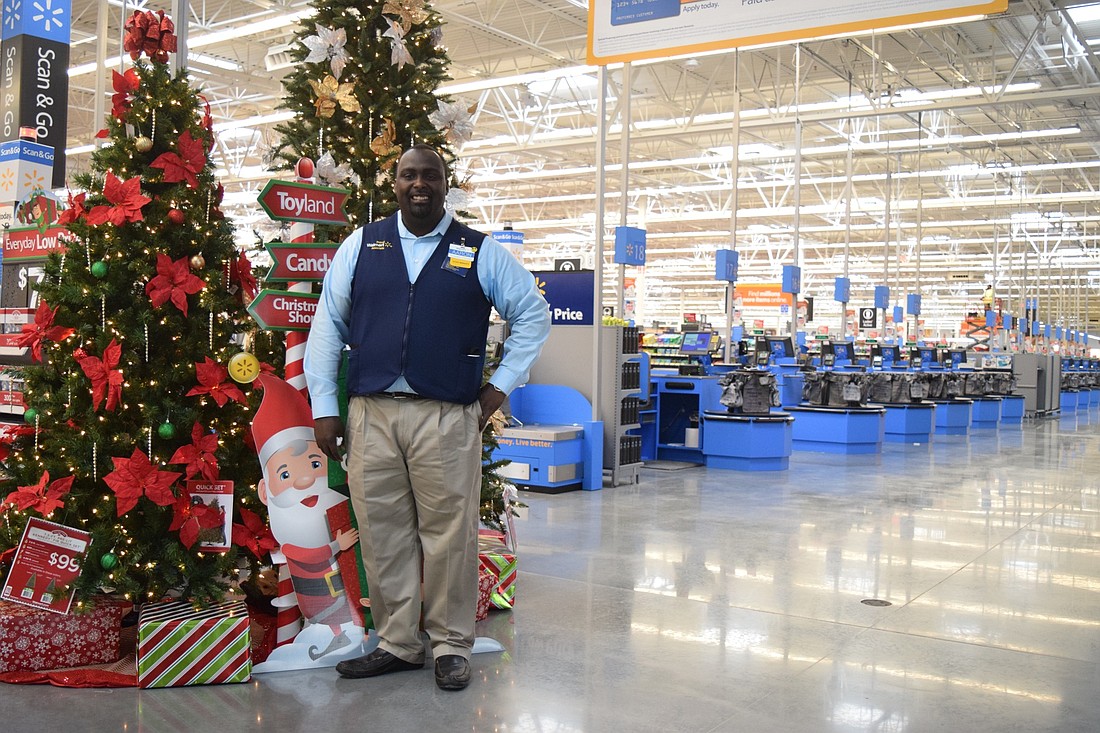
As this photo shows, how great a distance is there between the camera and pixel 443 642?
3.06 meters

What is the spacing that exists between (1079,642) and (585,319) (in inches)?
197

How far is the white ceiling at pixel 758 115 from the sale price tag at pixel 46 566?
211 centimetres

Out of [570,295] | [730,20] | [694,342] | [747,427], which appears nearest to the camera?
[730,20]

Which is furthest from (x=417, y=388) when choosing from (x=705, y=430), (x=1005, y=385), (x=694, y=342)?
(x=1005, y=385)

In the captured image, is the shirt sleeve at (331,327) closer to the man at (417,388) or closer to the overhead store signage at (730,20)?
the man at (417,388)

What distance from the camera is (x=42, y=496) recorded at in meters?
3.04

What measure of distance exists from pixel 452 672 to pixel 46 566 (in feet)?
4.23

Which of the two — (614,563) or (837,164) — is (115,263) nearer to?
(614,563)

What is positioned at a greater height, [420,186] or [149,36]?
[149,36]

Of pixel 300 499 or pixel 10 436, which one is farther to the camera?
pixel 10 436

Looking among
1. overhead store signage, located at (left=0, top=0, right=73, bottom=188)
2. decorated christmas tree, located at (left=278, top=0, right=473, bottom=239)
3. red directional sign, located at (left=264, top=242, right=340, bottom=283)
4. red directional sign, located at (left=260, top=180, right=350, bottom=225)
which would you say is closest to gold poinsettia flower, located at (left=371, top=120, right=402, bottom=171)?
decorated christmas tree, located at (left=278, top=0, right=473, bottom=239)

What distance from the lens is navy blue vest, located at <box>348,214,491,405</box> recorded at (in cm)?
290

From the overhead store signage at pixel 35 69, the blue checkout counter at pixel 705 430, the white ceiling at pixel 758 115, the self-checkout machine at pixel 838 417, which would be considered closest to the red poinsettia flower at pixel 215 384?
the white ceiling at pixel 758 115

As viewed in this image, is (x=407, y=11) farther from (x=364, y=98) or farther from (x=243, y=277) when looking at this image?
(x=243, y=277)
